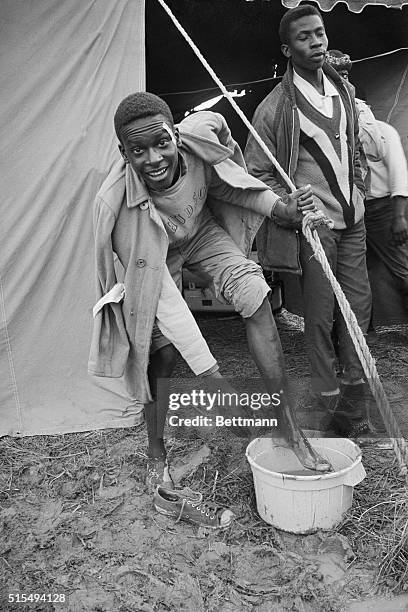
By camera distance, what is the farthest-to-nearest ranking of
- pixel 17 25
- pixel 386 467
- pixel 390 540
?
pixel 17 25
pixel 386 467
pixel 390 540

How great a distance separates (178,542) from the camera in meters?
2.37

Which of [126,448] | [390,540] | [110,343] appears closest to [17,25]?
[110,343]

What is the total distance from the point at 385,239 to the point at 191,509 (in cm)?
216

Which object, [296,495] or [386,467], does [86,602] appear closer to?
[296,495]

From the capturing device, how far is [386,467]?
9.10ft

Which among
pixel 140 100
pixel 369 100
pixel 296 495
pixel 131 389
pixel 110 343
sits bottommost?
pixel 296 495

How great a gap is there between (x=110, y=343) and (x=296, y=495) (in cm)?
94

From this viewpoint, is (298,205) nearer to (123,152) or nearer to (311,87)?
(123,152)

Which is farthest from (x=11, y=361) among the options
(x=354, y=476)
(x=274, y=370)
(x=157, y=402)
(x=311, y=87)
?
(x=311, y=87)

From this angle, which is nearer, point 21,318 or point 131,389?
point 131,389

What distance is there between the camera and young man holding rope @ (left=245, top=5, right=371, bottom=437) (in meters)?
3.02

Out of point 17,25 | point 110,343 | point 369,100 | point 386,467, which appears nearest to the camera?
point 110,343

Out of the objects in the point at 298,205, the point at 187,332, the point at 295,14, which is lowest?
the point at 187,332

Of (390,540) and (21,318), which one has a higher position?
(21,318)
